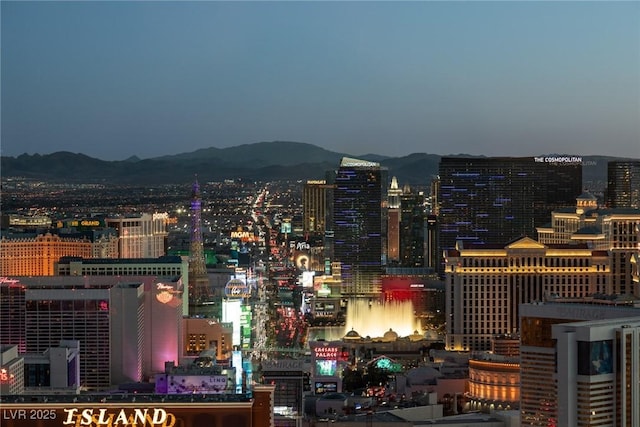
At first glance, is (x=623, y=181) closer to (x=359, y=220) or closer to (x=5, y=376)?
(x=359, y=220)

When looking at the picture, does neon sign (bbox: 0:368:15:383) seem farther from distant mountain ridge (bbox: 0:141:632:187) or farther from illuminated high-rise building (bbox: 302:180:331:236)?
illuminated high-rise building (bbox: 302:180:331:236)

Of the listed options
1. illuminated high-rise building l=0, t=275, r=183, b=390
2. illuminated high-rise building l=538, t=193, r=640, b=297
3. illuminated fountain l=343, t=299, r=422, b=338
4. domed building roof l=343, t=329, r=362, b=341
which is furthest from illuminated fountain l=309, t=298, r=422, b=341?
illuminated high-rise building l=0, t=275, r=183, b=390

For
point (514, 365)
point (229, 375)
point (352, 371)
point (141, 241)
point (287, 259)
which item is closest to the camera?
point (229, 375)

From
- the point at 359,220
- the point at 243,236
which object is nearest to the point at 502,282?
the point at 359,220

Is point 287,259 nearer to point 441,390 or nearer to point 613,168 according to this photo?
point 613,168

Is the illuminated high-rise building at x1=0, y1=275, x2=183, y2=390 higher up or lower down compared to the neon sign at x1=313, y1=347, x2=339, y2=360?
higher up

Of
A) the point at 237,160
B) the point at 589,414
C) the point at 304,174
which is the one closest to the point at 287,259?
the point at 237,160
